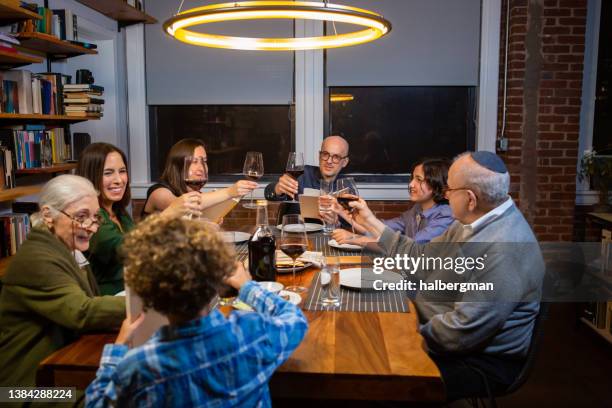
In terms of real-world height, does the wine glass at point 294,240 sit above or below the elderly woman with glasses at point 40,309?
above

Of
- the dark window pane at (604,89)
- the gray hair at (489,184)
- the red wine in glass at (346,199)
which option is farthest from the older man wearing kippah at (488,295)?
the dark window pane at (604,89)

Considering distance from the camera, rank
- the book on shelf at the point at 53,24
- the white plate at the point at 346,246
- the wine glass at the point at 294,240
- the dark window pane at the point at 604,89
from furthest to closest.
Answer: the dark window pane at the point at 604,89, the book on shelf at the point at 53,24, the white plate at the point at 346,246, the wine glass at the point at 294,240

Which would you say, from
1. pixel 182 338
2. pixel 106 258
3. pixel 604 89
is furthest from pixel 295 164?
pixel 604 89

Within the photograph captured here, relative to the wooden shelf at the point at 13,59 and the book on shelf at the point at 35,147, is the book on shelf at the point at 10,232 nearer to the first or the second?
the book on shelf at the point at 35,147

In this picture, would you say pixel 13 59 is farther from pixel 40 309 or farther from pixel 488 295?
pixel 488 295

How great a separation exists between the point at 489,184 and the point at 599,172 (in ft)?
8.69

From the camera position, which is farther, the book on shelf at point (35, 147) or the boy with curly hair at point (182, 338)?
the book on shelf at point (35, 147)

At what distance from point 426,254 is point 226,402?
149 cm

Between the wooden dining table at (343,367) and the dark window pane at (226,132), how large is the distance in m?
3.02

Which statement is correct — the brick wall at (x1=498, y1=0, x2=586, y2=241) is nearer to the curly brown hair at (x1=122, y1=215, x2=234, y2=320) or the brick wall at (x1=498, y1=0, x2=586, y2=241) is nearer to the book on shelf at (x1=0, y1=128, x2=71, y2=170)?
the book on shelf at (x1=0, y1=128, x2=71, y2=170)

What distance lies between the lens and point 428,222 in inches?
106

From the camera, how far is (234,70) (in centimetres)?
422

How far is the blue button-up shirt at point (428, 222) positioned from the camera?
2.54 m

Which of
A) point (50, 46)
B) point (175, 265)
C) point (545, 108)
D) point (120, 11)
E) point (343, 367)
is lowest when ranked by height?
point (343, 367)
